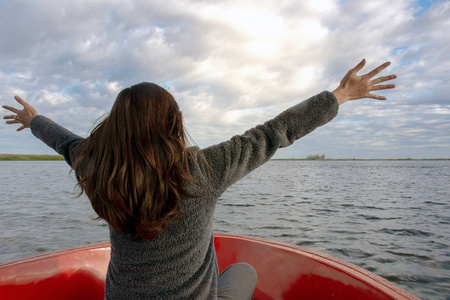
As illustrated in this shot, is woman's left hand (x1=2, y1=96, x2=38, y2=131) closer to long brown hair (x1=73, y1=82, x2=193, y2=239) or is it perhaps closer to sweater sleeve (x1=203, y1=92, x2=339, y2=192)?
long brown hair (x1=73, y1=82, x2=193, y2=239)

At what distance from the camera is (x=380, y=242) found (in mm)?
6617

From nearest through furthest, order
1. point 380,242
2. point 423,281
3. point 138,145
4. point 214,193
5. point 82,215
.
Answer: point 138,145 → point 214,193 → point 423,281 → point 380,242 → point 82,215

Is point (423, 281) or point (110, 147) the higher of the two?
point (110, 147)

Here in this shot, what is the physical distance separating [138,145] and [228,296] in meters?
1.00

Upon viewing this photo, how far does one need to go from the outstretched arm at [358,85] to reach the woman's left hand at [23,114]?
Result: 1.93 meters

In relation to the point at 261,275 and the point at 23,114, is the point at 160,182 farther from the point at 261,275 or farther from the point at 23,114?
the point at 261,275

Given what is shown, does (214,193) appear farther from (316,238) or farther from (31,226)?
(31,226)

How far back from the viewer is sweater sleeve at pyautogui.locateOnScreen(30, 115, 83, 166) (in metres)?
1.72

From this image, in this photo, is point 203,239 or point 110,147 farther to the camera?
point 203,239

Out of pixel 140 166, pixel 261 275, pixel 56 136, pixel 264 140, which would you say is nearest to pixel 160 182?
pixel 140 166

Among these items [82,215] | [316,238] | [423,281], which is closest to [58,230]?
[82,215]

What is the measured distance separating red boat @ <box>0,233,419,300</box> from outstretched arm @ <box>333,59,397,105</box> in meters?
1.21

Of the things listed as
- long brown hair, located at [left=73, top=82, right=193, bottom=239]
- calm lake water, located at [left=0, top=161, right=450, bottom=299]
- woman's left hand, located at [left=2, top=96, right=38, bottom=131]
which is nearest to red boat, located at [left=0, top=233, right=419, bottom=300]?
woman's left hand, located at [left=2, top=96, right=38, bottom=131]

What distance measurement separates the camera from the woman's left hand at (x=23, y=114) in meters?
2.17
